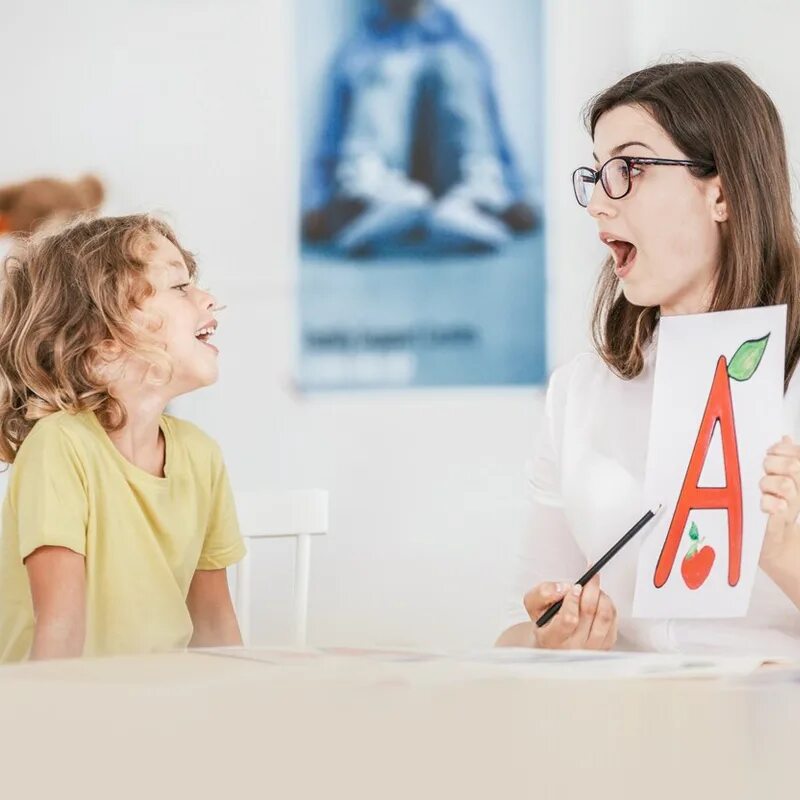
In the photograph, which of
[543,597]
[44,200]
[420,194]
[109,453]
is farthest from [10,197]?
[543,597]

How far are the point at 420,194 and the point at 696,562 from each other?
1.63m

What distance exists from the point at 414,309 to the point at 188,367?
1.21 meters

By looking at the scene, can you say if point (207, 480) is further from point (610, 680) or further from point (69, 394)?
point (610, 680)

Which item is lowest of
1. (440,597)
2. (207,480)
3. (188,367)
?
(440,597)

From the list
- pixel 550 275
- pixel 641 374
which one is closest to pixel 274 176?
pixel 550 275

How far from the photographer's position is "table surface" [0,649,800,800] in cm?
37

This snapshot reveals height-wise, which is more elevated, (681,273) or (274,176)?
(274,176)

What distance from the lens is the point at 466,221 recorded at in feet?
7.79

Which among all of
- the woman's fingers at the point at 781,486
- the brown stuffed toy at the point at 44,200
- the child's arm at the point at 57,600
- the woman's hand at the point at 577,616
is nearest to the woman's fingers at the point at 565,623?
the woman's hand at the point at 577,616

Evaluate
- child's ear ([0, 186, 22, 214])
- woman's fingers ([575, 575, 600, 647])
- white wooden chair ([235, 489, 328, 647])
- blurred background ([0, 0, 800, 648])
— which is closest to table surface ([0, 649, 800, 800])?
woman's fingers ([575, 575, 600, 647])

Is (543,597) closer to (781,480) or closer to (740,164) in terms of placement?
(781,480)

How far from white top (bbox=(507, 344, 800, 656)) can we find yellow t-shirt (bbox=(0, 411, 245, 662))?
0.36 metres

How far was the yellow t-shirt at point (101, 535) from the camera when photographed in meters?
1.10

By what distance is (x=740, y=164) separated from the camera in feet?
3.50
